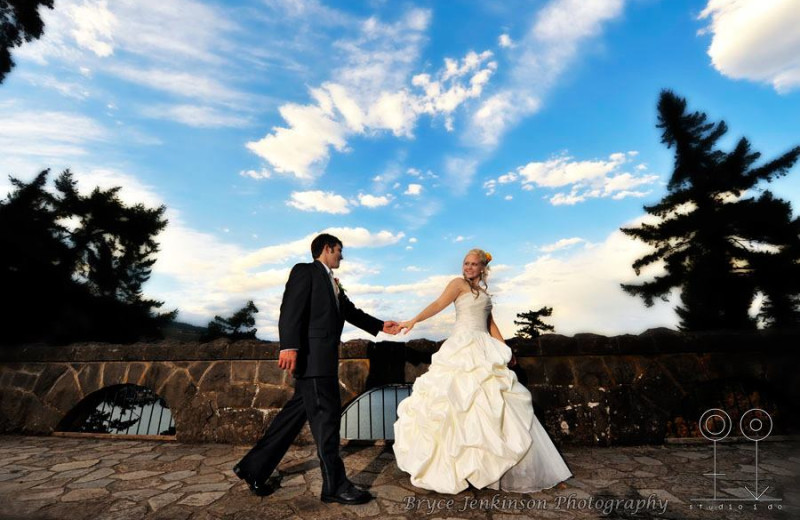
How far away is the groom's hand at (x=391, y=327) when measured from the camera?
3.97 metres

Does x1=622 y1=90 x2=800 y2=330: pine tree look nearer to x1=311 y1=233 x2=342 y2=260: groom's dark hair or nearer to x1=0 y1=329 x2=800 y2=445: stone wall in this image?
x1=0 y1=329 x2=800 y2=445: stone wall

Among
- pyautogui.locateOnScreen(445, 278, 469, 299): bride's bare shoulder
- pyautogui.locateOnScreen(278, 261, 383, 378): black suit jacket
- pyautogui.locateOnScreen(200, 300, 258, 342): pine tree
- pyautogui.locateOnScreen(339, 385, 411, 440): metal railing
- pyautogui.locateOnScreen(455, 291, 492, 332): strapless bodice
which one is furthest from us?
pyautogui.locateOnScreen(200, 300, 258, 342): pine tree

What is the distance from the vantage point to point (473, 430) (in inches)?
119

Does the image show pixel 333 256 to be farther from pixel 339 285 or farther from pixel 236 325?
pixel 236 325

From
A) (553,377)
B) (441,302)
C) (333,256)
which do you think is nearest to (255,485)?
(333,256)

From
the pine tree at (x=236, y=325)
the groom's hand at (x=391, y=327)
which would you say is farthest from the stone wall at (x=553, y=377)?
the pine tree at (x=236, y=325)

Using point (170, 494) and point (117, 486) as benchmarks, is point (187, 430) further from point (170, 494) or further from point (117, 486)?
point (170, 494)

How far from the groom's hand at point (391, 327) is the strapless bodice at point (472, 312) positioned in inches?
24.3

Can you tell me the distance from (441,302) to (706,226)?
15.8 meters

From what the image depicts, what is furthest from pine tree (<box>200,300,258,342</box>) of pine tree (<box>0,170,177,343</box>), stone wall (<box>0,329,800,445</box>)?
stone wall (<box>0,329,800,445</box>)

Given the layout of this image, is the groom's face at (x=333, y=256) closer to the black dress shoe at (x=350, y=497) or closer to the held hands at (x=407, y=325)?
the held hands at (x=407, y=325)

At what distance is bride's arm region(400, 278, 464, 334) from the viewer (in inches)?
150

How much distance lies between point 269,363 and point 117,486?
1803 mm

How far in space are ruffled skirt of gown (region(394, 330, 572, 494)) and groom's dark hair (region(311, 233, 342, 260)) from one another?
1431 millimetres
